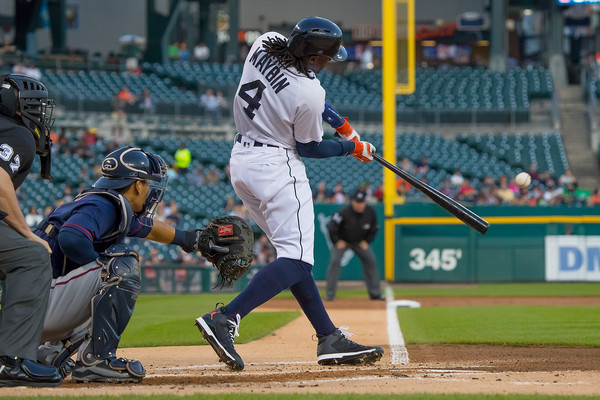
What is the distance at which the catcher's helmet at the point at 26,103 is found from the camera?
13.7 feet

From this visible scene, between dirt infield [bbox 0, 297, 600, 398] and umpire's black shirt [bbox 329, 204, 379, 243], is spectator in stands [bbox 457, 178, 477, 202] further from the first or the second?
dirt infield [bbox 0, 297, 600, 398]

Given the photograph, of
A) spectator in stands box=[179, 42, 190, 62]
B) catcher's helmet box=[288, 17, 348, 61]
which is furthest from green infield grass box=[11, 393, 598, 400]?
spectator in stands box=[179, 42, 190, 62]

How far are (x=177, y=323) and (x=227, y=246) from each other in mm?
3666

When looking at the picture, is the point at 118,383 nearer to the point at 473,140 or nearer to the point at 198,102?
the point at 198,102

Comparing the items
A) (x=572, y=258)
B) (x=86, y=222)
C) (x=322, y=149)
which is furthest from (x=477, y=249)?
(x=86, y=222)

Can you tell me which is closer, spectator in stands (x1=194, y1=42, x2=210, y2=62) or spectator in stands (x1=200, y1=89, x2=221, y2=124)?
spectator in stands (x1=200, y1=89, x2=221, y2=124)

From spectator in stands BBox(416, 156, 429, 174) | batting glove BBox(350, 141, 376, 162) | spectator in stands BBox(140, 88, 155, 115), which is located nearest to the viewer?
batting glove BBox(350, 141, 376, 162)

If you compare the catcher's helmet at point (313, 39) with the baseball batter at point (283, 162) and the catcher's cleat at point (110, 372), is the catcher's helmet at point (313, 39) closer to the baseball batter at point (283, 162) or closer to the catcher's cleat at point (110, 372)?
the baseball batter at point (283, 162)

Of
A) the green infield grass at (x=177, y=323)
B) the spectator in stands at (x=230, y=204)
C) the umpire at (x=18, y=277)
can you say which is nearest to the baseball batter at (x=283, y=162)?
the umpire at (x=18, y=277)

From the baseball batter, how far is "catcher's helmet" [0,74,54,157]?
3.60 ft

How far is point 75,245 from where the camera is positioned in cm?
414

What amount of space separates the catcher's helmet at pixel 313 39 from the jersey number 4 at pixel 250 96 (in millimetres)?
267

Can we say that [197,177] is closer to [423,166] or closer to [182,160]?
[182,160]

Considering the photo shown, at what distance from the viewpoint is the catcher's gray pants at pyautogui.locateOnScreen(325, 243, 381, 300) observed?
40.2 feet
